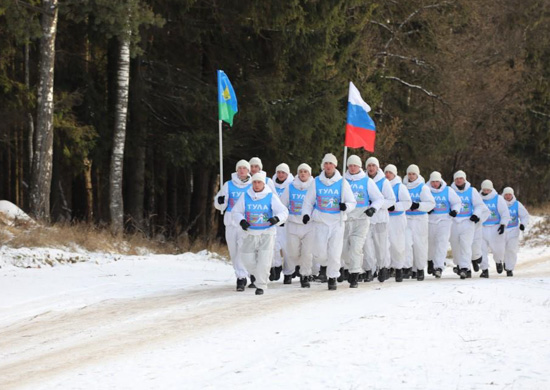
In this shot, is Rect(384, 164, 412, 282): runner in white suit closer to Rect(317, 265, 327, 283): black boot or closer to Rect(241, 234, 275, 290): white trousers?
Rect(317, 265, 327, 283): black boot

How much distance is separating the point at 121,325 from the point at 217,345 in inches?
80.2

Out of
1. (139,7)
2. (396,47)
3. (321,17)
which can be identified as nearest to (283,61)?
(321,17)

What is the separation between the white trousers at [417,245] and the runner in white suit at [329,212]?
3.91 m

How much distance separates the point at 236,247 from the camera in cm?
1550

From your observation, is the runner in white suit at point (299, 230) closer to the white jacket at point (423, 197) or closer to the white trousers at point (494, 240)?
the white jacket at point (423, 197)

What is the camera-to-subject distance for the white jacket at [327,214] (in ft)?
51.0

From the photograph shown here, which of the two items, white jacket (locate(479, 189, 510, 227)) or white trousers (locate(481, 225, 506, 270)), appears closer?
white jacket (locate(479, 189, 510, 227))

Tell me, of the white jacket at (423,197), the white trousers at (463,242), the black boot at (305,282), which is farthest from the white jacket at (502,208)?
the black boot at (305,282)

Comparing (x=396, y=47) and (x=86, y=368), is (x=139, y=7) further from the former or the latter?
(x=396, y=47)

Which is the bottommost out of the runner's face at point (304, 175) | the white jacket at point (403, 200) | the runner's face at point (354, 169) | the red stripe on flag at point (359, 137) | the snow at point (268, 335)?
the snow at point (268, 335)

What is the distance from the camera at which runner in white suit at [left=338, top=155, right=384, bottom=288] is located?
1593cm

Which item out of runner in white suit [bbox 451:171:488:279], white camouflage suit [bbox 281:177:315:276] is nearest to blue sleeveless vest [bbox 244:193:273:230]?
white camouflage suit [bbox 281:177:315:276]

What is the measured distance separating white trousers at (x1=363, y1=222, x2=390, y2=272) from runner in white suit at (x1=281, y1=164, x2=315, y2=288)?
132 centimetres

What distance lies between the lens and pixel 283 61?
2681 cm
